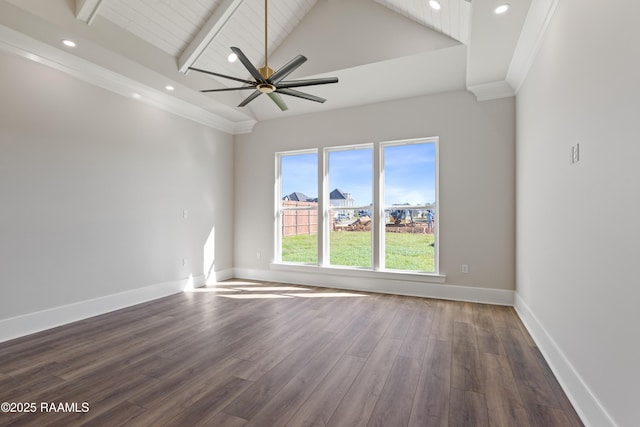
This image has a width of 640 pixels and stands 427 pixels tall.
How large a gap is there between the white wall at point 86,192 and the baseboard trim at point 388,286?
1.19 m

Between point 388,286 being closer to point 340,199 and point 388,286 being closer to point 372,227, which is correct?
point 372,227

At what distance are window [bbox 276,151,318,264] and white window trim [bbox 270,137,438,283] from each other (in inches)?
2.2

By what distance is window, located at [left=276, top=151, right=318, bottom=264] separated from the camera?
17.5 ft

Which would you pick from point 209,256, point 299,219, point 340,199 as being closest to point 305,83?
point 340,199

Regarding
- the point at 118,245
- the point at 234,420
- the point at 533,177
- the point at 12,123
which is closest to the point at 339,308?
the point at 234,420

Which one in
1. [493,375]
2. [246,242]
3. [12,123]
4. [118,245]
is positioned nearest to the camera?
[493,375]

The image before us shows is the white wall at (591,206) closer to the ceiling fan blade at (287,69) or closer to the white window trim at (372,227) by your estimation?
the white window trim at (372,227)

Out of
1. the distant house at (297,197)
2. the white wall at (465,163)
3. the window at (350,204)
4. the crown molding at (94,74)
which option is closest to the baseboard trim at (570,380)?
the white wall at (465,163)

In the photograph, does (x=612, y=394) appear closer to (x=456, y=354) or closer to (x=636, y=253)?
(x=636, y=253)

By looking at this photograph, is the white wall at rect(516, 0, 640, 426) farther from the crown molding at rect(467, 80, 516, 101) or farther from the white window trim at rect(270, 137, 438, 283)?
the white window trim at rect(270, 137, 438, 283)

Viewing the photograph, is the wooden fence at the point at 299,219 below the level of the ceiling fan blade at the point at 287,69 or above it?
below

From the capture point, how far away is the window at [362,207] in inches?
180

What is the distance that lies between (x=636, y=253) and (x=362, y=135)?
3859 millimetres

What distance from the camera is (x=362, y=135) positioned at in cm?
486
